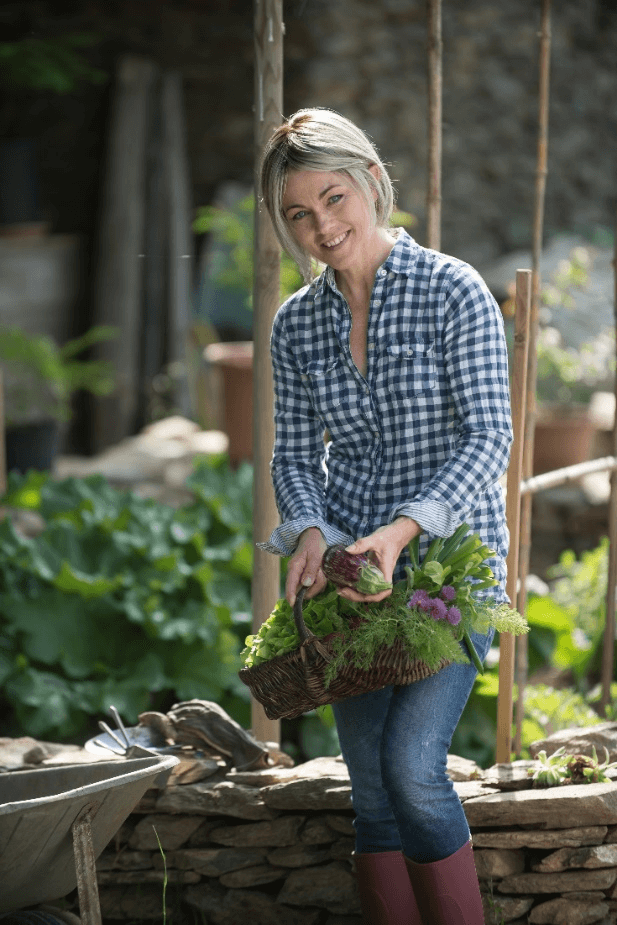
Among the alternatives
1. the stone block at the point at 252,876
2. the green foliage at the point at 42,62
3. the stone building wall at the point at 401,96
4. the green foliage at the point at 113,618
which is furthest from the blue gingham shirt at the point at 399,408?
the stone building wall at the point at 401,96

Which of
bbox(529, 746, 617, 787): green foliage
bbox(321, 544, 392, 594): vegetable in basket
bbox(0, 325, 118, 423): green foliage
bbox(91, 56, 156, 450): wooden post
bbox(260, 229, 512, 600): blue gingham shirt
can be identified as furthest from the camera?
bbox(91, 56, 156, 450): wooden post

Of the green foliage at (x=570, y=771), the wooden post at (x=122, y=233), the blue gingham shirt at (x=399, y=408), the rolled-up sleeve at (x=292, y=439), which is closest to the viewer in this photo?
the blue gingham shirt at (x=399, y=408)

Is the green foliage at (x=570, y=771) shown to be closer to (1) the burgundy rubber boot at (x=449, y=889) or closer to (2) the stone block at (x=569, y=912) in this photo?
(2) the stone block at (x=569, y=912)

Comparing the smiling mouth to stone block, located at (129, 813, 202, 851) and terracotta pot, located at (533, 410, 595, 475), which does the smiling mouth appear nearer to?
stone block, located at (129, 813, 202, 851)

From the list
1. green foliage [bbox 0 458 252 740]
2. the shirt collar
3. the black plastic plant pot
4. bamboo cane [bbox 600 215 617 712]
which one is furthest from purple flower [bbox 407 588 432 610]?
the black plastic plant pot

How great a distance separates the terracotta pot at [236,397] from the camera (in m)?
5.43

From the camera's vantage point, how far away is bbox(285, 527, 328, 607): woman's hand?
1.88m

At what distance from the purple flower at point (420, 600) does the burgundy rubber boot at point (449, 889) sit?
453 mm

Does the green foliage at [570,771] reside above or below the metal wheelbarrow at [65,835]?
below

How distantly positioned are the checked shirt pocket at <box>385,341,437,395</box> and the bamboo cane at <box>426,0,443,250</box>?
69cm

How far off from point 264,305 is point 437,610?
101 centimetres

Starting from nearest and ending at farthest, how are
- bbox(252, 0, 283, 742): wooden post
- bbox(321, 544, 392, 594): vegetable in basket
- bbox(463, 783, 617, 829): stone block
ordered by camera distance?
1. bbox(321, 544, 392, 594): vegetable in basket
2. bbox(463, 783, 617, 829): stone block
3. bbox(252, 0, 283, 742): wooden post

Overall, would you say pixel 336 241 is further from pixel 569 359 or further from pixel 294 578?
pixel 569 359

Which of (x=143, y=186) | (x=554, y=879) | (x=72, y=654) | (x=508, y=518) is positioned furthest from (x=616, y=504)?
(x=143, y=186)
